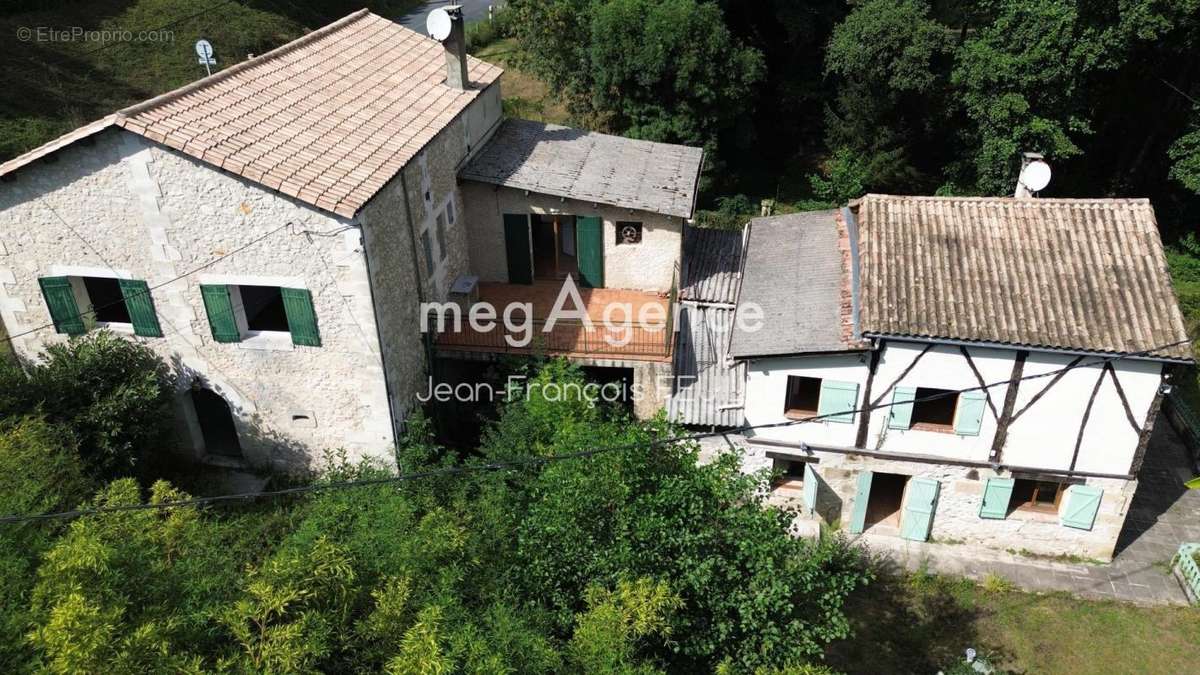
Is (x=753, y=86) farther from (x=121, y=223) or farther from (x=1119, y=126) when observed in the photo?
(x=121, y=223)

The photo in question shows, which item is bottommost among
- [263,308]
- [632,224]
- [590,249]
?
Result: [263,308]

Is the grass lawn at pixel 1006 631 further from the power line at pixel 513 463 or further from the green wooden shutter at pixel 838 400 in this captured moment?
the power line at pixel 513 463

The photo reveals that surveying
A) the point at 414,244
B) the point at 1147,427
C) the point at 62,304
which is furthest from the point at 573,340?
the point at 1147,427

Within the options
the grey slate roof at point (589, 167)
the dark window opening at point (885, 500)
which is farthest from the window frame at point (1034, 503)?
the grey slate roof at point (589, 167)

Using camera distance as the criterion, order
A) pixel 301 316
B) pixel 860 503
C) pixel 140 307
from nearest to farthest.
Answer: pixel 301 316, pixel 140 307, pixel 860 503

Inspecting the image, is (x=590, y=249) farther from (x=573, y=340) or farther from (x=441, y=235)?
(x=441, y=235)

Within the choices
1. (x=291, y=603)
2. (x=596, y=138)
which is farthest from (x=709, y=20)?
(x=291, y=603)
